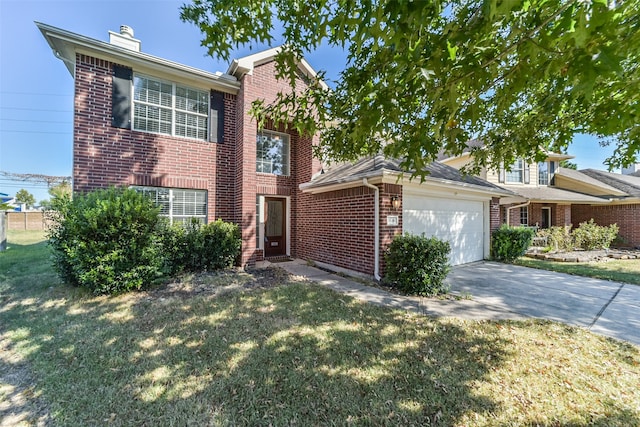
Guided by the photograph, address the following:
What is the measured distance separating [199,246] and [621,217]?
902 inches

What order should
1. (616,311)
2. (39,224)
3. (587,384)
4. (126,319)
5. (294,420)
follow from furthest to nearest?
1. (39,224)
2. (616,311)
3. (126,319)
4. (587,384)
5. (294,420)

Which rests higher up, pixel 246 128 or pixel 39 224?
pixel 246 128

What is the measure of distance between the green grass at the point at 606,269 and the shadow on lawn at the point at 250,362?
23.0ft

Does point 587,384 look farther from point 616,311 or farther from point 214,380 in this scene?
point 214,380

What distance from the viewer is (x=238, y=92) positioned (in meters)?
8.47

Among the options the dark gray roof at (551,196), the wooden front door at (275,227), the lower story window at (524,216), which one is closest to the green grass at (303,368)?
the wooden front door at (275,227)

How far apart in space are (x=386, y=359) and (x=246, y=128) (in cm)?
744

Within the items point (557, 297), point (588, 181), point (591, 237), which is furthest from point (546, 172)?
point (557, 297)

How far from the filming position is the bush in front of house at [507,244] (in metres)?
9.90

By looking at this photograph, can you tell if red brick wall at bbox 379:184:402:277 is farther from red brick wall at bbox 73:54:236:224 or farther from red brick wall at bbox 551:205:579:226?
red brick wall at bbox 551:205:579:226

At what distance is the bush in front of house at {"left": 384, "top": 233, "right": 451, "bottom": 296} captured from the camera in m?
5.80

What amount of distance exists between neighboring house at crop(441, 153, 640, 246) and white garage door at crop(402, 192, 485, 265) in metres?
5.09

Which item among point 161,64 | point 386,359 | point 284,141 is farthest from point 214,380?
point 284,141

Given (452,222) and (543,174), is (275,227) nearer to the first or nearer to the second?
(452,222)
